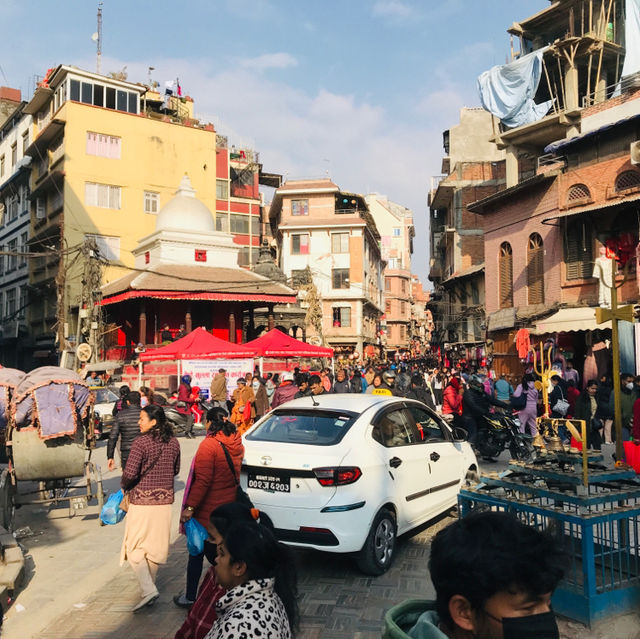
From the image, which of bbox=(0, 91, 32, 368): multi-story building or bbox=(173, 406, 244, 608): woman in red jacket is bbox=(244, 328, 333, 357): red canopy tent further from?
bbox=(0, 91, 32, 368): multi-story building

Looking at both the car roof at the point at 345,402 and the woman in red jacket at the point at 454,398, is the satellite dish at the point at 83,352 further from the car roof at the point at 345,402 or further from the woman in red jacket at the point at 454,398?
the car roof at the point at 345,402

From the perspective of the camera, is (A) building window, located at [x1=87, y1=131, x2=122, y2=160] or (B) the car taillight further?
(A) building window, located at [x1=87, y1=131, x2=122, y2=160]

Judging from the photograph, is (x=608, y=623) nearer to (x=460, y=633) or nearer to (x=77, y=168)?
(x=460, y=633)

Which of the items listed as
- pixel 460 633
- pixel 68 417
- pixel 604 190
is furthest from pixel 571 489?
pixel 604 190

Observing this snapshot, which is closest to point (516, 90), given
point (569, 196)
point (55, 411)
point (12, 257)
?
point (569, 196)

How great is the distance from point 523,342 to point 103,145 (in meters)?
30.3

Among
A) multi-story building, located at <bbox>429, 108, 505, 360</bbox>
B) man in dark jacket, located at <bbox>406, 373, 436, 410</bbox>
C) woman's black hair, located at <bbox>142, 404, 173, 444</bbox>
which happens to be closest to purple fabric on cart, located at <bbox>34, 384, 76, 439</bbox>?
woman's black hair, located at <bbox>142, 404, 173, 444</bbox>

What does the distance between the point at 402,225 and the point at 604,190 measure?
2528 inches

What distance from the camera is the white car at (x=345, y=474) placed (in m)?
5.84

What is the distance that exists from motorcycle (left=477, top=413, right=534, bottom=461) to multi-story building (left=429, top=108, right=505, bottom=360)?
21358 mm

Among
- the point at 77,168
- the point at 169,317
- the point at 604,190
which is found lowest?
the point at 169,317

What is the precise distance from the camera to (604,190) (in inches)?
807

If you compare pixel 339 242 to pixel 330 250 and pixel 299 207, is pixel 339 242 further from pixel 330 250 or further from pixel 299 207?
pixel 299 207

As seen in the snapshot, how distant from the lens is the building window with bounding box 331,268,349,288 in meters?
55.6
